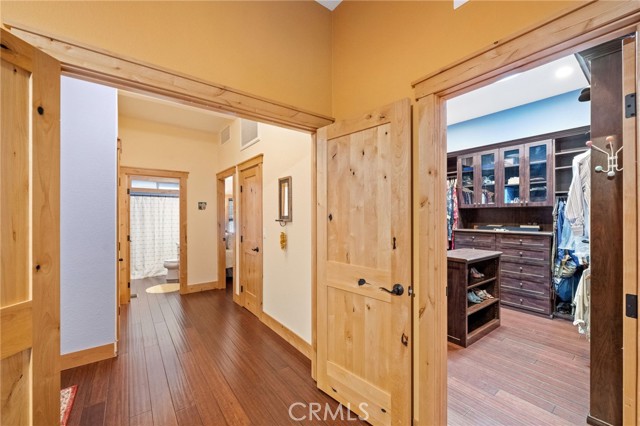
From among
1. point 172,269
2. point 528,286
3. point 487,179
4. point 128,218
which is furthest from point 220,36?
point 172,269

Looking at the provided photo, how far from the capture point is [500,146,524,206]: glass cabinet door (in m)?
4.10

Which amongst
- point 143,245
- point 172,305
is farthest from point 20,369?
point 143,245

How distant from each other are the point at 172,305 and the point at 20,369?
3.60 meters

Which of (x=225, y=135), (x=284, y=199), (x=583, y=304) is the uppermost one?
(x=225, y=135)

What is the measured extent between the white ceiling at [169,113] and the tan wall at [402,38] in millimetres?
2504

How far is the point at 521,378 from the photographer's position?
2342mm

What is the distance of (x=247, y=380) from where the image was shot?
2344 mm

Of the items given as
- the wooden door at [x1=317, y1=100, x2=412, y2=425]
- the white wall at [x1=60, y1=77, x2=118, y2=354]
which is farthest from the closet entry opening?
the white wall at [x1=60, y1=77, x2=118, y2=354]

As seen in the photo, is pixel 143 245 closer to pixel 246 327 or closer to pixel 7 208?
pixel 246 327

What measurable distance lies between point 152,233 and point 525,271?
780cm

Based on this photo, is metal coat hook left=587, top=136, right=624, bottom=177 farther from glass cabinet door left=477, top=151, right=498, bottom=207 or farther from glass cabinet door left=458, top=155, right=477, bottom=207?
glass cabinet door left=458, top=155, right=477, bottom=207

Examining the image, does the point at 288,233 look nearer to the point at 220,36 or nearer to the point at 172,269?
the point at 220,36

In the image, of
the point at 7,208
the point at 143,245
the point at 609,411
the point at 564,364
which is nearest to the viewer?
the point at 7,208

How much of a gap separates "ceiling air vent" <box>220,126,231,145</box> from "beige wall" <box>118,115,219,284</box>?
0.27 m
